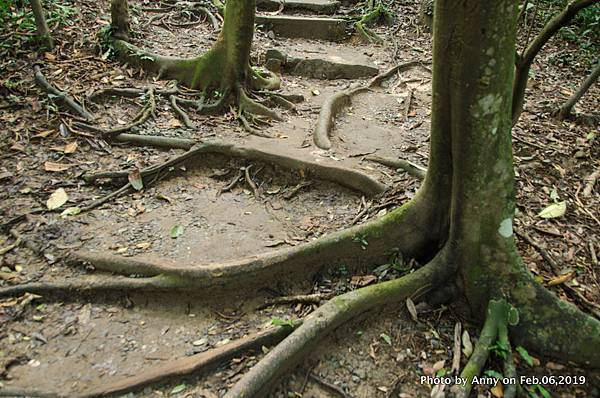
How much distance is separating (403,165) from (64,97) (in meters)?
4.26

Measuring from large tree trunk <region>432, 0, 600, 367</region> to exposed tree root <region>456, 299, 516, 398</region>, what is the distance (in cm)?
8

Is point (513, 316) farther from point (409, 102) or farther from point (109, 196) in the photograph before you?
point (409, 102)

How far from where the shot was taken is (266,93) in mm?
6758

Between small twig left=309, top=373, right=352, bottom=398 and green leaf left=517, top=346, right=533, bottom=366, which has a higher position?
green leaf left=517, top=346, right=533, bottom=366

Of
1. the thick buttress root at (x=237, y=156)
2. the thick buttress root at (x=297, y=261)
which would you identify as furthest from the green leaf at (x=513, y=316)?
the thick buttress root at (x=237, y=156)

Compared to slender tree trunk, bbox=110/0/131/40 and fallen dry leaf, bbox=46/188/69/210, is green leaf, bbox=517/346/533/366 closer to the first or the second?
fallen dry leaf, bbox=46/188/69/210

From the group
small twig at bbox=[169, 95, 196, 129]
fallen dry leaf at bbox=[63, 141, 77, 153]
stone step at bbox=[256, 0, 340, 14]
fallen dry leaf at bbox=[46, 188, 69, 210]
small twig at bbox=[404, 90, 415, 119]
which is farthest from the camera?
stone step at bbox=[256, 0, 340, 14]

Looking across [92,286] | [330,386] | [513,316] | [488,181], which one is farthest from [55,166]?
[513,316]

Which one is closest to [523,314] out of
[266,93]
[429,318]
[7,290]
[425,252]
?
[429,318]

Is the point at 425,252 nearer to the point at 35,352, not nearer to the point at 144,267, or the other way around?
the point at 144,267

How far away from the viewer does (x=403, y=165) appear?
16.0 ft

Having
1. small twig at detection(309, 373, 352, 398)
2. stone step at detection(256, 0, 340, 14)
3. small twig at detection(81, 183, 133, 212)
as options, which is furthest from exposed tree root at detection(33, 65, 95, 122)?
stone step at detection(256, 0, 340, 14)

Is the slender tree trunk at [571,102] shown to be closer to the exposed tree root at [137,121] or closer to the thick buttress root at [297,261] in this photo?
the thick buttress root at [297,261]

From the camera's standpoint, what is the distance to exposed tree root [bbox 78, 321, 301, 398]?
2895 millimetres
